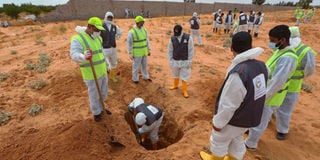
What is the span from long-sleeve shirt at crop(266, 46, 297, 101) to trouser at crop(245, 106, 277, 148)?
0.41 meters

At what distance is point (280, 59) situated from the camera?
297cm

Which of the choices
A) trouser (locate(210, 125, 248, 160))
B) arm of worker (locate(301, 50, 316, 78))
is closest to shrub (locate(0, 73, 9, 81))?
trouser (locate(210, 125, 248, 160))

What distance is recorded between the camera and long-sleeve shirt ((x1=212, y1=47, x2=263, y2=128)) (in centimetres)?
215

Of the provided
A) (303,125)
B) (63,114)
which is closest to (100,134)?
(63,114)

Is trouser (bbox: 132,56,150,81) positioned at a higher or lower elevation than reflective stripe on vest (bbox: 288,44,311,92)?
lower

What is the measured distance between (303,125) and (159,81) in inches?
141

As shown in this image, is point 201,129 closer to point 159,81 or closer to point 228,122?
point 228,122

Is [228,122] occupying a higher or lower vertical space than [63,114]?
higher

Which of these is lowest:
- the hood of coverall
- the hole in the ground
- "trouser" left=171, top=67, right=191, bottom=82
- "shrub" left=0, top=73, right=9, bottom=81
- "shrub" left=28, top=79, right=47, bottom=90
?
the hole in the ground

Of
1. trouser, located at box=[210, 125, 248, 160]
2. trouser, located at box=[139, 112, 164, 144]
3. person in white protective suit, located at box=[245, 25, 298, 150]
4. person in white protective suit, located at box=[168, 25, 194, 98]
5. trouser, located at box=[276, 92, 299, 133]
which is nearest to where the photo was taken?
trouser, located at box=[210, 125, 248, 160]

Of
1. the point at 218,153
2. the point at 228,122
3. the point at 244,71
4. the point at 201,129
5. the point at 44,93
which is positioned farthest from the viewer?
the point at 44,93

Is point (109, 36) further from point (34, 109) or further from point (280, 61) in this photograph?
point (280, 61)

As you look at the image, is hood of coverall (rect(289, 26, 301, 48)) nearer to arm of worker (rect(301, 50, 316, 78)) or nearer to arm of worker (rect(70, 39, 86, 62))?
arm of worker (rect(301, 50, 316, 78))

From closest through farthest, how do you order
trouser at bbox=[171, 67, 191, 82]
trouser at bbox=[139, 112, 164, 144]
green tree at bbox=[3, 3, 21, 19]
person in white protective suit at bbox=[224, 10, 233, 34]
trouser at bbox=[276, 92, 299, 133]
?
1. trouser at bbox=[276, 92, 299, 133]
2. trouser at bbox=[139, 112, 164, 144]
3. trouser at bbox=[171, 67, 191, 82]
4. person in white protective suit at bbox=[224, 10, 233, 34]
5. green tree at bbox=[3, 3, 21, 19]
